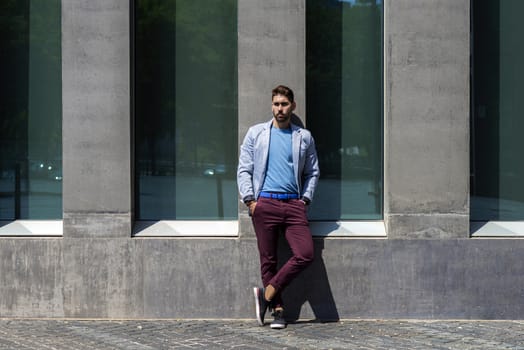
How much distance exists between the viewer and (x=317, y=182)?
9.36 meters

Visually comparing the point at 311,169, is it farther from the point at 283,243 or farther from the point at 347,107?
the point at 347,107

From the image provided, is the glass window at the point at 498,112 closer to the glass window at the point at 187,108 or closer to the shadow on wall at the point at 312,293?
the shadow on wall at the point at 312,293

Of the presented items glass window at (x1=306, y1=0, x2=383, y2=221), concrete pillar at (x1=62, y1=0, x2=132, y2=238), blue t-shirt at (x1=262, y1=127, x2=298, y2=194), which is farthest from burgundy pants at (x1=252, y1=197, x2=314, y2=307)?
concrete pillar at (x1=62, y1=0, x2=132, y2=238)

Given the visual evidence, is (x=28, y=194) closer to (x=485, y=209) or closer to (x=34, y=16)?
(x=34, y=16)

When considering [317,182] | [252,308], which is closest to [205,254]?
[252,308]

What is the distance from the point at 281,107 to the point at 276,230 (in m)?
1.20

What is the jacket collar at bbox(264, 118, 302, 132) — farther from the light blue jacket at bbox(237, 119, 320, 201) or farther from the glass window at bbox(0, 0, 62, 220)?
the glass window at bbox(0, 0, 62, 220)

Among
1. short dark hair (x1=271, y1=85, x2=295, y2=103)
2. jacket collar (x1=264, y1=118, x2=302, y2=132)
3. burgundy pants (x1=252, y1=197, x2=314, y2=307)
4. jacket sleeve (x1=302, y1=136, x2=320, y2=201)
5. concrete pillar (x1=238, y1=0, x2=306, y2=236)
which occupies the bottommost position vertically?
burgundy pants (x1=252, y1=197, x2=314, y2=307)

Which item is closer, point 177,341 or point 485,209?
point 177,341

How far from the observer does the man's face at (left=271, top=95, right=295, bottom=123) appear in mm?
8852

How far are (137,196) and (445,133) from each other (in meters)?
3.21

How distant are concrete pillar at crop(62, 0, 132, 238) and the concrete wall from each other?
0.01m

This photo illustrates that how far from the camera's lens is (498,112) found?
9.66 metres

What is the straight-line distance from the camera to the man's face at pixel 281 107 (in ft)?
29.0
